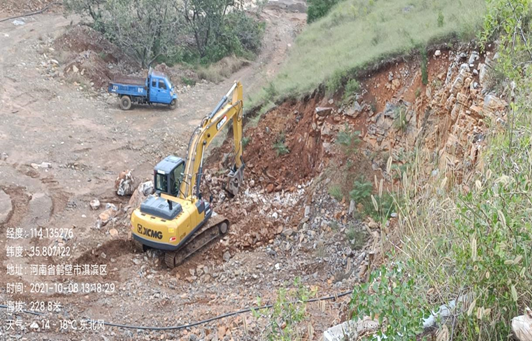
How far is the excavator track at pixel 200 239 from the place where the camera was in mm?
11117

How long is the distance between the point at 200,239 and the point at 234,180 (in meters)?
2.03

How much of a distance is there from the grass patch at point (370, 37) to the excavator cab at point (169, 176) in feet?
13.1

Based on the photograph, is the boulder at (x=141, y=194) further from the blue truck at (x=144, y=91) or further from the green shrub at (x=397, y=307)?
the green shrub at (x=397, y=307)

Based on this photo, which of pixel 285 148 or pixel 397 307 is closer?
pixel 397 307

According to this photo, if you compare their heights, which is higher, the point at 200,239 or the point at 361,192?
the point at 361,192

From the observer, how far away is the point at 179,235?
35.3ft

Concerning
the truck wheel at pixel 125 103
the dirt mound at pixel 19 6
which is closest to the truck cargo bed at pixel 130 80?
the truck wheel at pixel 125 103

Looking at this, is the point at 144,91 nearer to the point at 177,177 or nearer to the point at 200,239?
the point at 177,177

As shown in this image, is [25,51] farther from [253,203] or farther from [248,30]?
[253,203]

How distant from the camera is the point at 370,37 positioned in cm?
1515

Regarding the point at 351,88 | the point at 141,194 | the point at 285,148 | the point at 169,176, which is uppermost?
the point at 351,88

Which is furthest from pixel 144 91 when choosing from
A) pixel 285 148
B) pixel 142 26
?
pixel 285 148

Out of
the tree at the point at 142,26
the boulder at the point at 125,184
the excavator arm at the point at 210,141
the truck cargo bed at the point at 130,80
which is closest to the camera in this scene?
the excavator arm at the point at 210,141

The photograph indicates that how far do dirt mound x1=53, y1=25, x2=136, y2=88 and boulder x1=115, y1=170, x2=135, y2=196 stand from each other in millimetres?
8687
